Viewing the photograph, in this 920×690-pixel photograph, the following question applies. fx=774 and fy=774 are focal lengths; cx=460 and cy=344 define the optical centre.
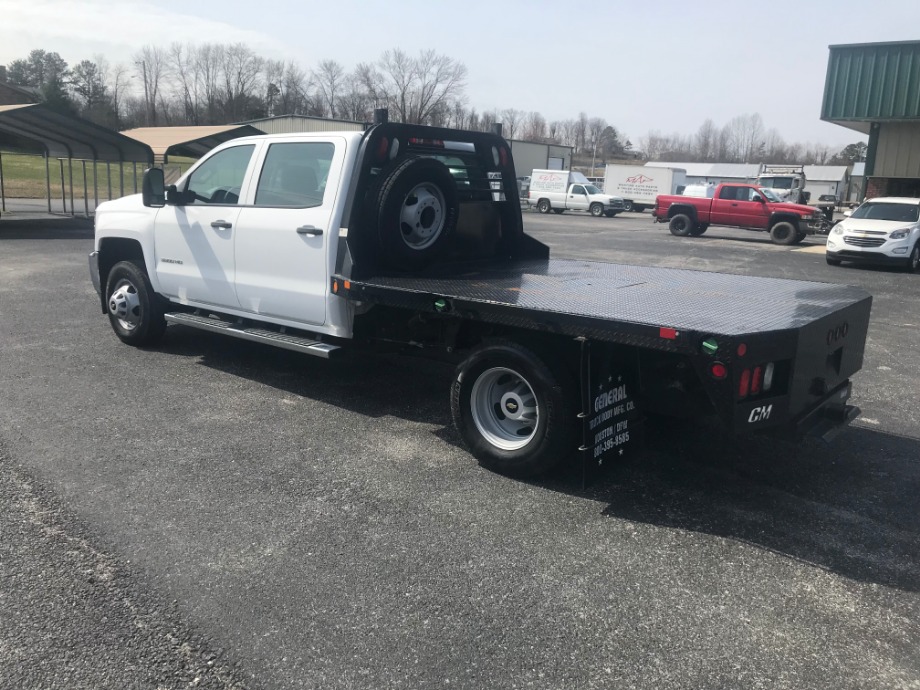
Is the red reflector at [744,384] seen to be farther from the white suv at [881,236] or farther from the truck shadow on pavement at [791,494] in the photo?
the white suv at [881,236]

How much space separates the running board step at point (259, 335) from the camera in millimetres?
5770

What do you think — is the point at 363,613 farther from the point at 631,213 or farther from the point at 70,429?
the point at 631,213

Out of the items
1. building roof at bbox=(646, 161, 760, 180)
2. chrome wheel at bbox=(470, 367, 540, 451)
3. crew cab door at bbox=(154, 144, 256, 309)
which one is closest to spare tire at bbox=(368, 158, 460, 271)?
chrome wheel at bbox=(470, 367, 540, 451)

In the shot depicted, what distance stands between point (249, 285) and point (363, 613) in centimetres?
373

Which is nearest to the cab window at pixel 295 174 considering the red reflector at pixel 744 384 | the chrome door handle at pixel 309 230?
the chrome door handle at pixel 309 230

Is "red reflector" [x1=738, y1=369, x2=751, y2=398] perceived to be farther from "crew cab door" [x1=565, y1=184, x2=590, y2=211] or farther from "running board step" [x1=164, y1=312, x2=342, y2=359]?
"crew cab door" [x1=565, y1=184, x2=590, y2=211]

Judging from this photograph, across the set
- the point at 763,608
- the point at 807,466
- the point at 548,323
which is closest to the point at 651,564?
the point at 763,608

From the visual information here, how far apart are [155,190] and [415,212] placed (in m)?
2.72

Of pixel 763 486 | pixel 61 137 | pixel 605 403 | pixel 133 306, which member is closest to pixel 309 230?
pixel 605 403

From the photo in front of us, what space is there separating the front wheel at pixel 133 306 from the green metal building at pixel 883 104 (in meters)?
22.2

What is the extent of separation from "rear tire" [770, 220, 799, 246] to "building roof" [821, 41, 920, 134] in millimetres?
3486

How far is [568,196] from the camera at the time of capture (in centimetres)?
4209

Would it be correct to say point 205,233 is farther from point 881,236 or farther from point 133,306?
point 881,236

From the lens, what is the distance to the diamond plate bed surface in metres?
4.09
